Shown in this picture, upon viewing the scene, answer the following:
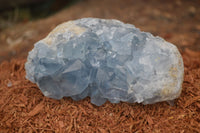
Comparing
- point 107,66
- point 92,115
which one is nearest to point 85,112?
point 92,115

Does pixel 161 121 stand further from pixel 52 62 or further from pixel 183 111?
pixel 52 62

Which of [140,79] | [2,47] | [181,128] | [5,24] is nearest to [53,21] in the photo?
[2,47]

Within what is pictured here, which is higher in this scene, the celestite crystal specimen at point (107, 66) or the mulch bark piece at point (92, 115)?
the celestite crystal specimen at point (107, 66)

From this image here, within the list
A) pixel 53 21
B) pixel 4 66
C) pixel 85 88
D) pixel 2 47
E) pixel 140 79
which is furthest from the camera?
pixel 53 21

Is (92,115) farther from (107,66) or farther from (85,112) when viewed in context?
(107,66)

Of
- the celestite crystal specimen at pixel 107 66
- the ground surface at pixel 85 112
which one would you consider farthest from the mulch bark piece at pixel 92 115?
the celestite crystal specimen at pixel 107 66

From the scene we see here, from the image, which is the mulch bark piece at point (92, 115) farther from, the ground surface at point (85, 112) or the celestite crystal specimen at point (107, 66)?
the celestite crystal specimen at point (107, 66)
